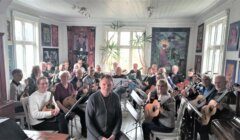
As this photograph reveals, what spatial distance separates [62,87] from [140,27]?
4.55 m

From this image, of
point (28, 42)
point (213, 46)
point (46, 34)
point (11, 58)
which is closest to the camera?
point (11, 58)

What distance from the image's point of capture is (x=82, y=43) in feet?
23.8

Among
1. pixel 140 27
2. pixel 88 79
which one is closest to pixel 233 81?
pixel 88 79

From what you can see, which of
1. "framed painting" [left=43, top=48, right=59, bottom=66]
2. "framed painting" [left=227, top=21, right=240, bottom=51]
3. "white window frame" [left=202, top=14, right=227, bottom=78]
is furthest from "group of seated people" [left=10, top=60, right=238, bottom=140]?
"framed painting" [left=43, top=48, right=59, bottom=66]

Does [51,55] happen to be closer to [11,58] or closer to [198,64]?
[11,58]

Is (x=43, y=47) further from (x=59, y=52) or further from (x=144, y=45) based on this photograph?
A: (x=144, y=45)

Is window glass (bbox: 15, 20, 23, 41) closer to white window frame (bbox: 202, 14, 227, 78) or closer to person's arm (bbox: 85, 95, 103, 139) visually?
person's arm (bbox: 85, 95, 103, 139)

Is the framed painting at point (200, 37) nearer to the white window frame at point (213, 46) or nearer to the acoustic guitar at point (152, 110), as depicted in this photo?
the white window frame at point (213, 46)

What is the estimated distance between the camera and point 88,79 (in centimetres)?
464

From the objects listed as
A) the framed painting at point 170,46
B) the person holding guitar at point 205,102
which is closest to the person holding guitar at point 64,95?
the person holding guitar at point 205,102

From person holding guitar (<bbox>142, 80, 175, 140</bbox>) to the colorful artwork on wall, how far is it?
4.67 meters

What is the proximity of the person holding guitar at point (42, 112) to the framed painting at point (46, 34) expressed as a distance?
3.73 m

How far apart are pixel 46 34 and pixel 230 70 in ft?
17.5

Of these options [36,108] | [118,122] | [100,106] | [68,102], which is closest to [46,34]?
[68,102]
